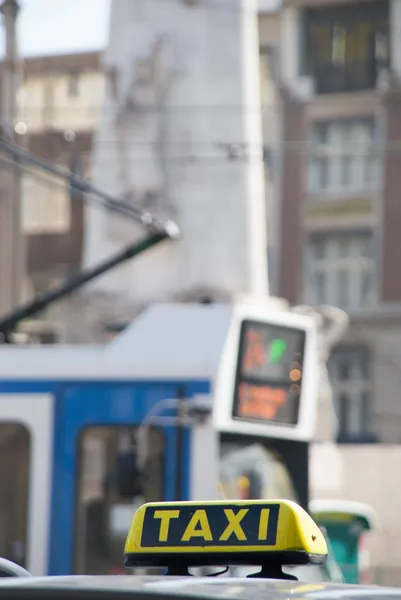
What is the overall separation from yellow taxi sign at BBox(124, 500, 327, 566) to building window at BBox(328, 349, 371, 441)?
120ft

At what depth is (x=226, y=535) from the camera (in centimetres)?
286

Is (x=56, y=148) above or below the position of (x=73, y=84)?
below

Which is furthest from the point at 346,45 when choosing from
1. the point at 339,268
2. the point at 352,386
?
the point at 352,386

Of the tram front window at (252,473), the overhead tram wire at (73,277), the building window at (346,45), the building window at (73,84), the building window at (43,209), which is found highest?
the building window at (346,45)

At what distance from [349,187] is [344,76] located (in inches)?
124

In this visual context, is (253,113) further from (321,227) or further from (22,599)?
(321,227)

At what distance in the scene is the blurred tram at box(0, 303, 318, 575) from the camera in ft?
30.4

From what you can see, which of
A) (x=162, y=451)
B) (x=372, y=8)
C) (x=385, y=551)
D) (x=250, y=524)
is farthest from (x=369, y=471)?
(x=250, y=524)

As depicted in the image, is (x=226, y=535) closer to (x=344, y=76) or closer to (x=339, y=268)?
(x=339, y=268)

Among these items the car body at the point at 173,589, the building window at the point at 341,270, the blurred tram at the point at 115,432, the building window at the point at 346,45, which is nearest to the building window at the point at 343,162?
the building window at the point at 346,45

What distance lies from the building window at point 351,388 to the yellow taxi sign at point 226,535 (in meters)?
36.7

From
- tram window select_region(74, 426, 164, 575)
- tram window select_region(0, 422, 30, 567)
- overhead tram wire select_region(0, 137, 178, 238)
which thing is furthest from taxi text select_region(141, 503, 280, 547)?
overhead tram wire select_region(0, 137, 178, 238)

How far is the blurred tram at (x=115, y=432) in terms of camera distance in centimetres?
927

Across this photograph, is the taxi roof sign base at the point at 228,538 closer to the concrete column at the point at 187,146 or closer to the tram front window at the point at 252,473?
the tram front window at the point at 252,473
